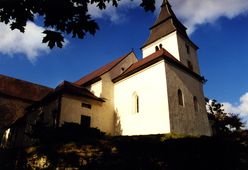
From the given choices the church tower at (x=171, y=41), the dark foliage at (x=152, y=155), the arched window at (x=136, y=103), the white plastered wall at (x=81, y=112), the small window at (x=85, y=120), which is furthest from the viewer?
the church tower at (x=171, y=41)

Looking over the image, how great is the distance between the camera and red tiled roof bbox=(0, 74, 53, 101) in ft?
96.5

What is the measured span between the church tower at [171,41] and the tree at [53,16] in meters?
20.4

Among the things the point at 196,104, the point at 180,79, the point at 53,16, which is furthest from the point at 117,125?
the point at 53,16

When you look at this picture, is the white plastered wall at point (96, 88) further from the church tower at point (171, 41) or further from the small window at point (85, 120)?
the church tower at point (171, 41)

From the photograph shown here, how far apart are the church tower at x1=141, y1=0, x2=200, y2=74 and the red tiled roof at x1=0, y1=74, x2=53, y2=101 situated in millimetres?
15839

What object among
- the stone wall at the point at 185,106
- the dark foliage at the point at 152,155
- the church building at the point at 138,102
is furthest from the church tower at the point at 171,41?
the dark foliage at the point at 152,155

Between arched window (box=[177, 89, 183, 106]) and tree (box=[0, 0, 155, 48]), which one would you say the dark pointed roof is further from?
tree (box=[0, 0, 155, 48])

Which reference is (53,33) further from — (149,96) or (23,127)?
(23,127)

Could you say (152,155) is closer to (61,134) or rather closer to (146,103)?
(61,134)

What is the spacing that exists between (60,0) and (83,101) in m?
15.8

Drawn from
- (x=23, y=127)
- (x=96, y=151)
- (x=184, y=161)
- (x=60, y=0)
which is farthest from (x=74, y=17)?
(x=23, y=127)

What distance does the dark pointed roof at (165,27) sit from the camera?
1090 inches

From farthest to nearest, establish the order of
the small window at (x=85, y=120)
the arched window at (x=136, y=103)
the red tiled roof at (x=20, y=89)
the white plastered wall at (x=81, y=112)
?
the red tiled roof at (x=20, y=89)
the arched window at (x=136, y=103)
the small window at (x=85, y=120)
the white plastered wall at (x=81, y=112)

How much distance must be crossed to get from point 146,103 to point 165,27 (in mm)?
12930
